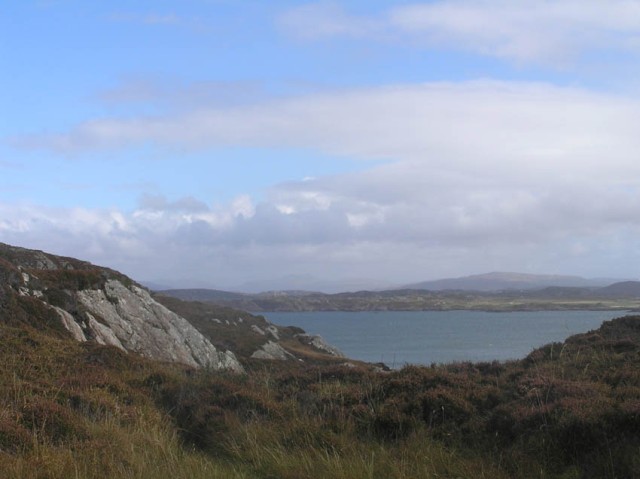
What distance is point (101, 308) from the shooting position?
84.4 feet

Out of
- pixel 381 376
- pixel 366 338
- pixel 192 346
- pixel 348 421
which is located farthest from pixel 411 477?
pixel 366 338

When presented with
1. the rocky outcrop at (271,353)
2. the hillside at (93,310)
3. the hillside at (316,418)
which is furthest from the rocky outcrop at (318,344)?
the hillside at (316,418)

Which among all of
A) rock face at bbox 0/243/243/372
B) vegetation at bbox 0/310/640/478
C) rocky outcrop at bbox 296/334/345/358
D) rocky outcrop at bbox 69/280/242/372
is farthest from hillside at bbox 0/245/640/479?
rocky outcrop at bbox 296/334/345/358

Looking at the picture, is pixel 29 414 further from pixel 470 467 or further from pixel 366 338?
pixel 366 338

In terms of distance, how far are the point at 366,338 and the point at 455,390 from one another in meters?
91.8

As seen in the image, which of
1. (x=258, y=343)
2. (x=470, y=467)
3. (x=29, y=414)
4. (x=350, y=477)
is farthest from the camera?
(x=258, y=343)

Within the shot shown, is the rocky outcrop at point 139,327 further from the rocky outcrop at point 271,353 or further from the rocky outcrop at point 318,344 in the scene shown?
the rocky outcrop at point 318,344

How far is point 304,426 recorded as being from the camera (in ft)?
27.0

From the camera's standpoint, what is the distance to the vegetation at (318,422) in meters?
6.67

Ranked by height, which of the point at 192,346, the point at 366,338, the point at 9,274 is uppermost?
the point at 9,274

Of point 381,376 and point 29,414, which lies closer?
point 29,414

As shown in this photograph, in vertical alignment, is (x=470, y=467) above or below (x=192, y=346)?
above

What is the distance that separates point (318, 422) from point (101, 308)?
19458 millimetres

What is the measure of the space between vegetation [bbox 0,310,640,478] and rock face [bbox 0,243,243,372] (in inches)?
265
